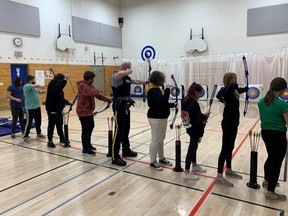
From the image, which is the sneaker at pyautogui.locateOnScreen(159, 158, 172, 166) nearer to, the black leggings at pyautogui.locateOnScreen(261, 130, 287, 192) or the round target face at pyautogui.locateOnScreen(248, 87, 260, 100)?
the black leggings at pyautogui.locateOnScreen(261, 130, 287, 192)

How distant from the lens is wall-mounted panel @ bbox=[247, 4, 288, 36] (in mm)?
10586

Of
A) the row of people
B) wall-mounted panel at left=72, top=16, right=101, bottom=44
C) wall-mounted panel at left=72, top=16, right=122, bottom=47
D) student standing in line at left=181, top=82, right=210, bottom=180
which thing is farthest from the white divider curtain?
student standing in line at left=181, top=82, right=210, bottom=180

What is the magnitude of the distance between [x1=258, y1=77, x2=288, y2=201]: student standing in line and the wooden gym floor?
0.43m

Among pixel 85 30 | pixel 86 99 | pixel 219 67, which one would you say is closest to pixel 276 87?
pixel 86 99

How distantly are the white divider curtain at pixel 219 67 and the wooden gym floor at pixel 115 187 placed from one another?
24.1 feet

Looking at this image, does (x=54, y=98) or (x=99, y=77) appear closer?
(x=54, y=98)

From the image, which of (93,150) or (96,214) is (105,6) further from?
(96,214)

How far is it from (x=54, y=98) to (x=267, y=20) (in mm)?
10379

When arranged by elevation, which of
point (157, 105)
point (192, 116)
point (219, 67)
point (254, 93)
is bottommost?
point (254, 93)

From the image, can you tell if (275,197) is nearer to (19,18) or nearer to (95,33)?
(19,18)

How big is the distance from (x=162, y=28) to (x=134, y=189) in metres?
12.2

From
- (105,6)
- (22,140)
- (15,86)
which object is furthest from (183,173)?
(105,6)

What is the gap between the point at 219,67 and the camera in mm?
11711

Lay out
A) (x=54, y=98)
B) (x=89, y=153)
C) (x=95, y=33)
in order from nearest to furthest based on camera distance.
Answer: (x=89, y=153), (x=54, y=98), (x=95, y=33)
